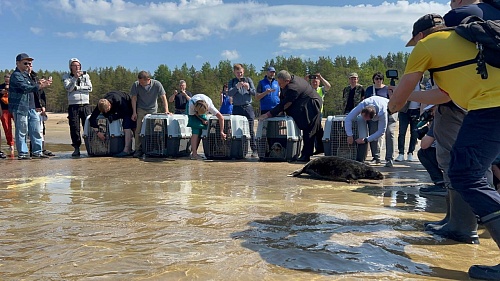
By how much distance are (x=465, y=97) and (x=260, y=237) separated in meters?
1.82

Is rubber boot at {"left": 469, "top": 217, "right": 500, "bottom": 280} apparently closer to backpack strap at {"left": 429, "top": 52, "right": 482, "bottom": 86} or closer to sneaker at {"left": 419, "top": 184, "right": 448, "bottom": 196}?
backpack strap at {"left": 429, "top": 52, "right": 482, "bottom": 86}

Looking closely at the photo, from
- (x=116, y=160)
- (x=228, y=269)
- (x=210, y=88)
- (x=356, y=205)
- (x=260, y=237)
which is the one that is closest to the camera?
(x=228, y=269)

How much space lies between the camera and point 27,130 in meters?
9.77

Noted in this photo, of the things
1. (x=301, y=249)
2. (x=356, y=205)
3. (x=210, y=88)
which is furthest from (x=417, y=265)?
(x=210, y=88)

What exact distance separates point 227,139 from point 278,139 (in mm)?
1120

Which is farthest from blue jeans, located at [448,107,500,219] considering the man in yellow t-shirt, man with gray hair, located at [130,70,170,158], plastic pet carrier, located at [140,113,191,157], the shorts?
man with gray hair, located at [130,70,170,158]

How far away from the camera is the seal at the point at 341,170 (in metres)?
6.93

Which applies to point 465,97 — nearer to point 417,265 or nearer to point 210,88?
point 417,265

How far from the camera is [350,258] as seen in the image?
3.13m

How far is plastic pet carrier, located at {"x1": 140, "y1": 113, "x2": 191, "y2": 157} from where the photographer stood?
9.88 m

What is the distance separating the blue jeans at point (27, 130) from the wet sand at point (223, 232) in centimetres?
336

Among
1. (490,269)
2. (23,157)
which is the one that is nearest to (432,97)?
(490,269)

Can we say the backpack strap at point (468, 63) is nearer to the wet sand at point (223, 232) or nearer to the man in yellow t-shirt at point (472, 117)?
the man in yellow t-shirt at point (472, 117)

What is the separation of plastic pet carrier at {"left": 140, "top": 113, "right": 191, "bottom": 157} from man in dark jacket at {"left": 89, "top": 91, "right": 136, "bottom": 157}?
0.47 metres
